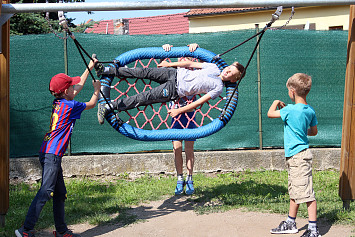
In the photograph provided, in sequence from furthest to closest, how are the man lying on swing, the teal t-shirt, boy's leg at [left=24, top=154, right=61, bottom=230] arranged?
the man lying on swing → the teal t-shirt → boy's leg at [left=24, top=154, right=61, bottom=230]

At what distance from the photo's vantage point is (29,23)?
34.9 ft

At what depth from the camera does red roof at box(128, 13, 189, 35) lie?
2027 cm

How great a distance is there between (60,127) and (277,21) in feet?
40.2

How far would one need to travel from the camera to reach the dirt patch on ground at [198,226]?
4.25 meters

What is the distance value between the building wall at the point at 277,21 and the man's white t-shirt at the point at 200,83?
9894 mm

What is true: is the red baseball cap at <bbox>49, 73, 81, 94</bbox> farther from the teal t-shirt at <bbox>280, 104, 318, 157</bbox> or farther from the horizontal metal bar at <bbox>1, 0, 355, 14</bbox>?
the teal t-shirt at <bbox>280, 104, 318, 157</bbox>

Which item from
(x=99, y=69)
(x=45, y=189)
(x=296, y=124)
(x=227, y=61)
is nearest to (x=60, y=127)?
(x=45, y=189)

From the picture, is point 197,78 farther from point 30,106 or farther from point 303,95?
point 30,106

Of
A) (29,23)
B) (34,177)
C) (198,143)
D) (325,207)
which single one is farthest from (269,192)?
(29,23)

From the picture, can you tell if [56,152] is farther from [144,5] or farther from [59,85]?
[144,5]

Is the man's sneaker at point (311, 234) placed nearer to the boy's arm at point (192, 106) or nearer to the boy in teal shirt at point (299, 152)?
the boy in teal shirt at point (299, 152)

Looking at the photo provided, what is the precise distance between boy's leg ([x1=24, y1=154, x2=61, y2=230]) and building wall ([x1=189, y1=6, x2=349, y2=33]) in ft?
38.1

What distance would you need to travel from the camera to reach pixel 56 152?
4004mm

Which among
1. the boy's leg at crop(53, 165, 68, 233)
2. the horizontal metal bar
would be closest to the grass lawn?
the boy's leg at crop(53, 165, 68, 233)
